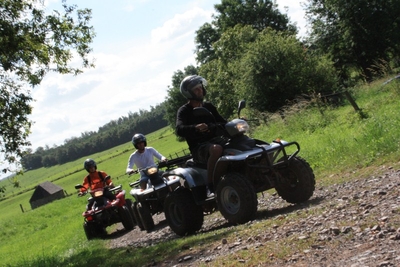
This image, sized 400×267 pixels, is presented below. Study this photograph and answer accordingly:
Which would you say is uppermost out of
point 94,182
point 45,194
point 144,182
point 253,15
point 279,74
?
point 253,15

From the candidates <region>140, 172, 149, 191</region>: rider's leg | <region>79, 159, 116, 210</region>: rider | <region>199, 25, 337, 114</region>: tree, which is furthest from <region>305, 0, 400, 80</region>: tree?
<region>140, 172, 149, 191</region>: rider's leg

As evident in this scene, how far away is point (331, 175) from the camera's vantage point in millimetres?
11977

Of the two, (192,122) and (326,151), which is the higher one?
(192,122)

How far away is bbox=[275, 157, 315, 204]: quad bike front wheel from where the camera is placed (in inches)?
352

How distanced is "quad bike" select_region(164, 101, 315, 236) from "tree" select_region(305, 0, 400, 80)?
114 ft

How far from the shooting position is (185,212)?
9.48 meters

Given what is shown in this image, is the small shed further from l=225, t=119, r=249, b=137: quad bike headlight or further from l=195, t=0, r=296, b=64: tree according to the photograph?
l=225, t=119, r=249, b=137: quad bike headlight

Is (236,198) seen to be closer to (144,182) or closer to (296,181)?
(296,181)

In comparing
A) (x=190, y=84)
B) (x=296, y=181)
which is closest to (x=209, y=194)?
(x=296, y=181)

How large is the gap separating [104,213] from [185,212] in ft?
20.1

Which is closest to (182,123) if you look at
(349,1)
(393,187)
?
(393,187)

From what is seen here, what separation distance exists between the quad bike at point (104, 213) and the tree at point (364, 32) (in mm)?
31375

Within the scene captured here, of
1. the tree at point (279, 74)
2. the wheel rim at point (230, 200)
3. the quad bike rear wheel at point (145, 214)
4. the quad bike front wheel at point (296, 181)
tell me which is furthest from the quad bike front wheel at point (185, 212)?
the tree at point (279, 74)

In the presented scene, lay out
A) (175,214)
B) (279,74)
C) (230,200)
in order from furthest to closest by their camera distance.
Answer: (279,74) < (175,214) < (230,200)
